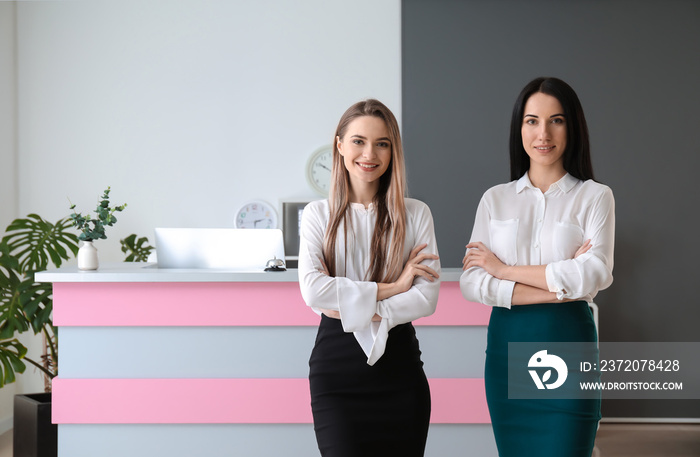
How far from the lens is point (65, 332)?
9.53ft

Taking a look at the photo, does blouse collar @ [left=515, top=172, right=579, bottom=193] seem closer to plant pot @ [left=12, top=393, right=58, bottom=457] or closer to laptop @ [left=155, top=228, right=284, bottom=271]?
laptop @ [left=155, top=228, right=284, bottom=271]

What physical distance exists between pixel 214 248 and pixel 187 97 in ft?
7.24

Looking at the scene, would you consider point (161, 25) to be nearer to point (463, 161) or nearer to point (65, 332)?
point (463, 161)

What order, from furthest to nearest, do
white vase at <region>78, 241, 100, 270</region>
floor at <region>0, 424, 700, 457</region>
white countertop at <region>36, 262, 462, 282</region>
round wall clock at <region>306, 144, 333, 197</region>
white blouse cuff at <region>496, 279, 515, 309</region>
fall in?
round wall clock at <region>306, 144, 333, 197</region>, floor at <region>0, 424, 700, 457</region>, white vase at <region>78, 241, 100, 270</region>, white countertop at <region>36, 262, 462, 282</region>, white blouse cuff at <region>496, 279, 515, 309</region>

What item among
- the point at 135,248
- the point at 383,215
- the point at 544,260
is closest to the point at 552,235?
the point at 544,260

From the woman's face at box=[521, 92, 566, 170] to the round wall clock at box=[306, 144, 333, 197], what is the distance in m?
3.17

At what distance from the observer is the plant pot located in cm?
324

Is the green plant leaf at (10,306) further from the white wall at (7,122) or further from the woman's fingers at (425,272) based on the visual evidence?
the woman's fingers at (425,272)

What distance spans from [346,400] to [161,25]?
418 cm

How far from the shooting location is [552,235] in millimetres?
1963

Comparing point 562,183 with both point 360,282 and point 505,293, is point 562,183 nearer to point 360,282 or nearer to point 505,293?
point 505,293

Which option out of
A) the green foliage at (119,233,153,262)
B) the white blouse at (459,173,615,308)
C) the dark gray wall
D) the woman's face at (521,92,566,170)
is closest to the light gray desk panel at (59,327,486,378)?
the white blouse at (459,173,615,308)

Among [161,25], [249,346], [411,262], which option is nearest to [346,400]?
[411,262]

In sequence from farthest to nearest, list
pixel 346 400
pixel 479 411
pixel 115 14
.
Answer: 1. pixel 115 14
2. pixel 479 411
3. pixel 346 400
